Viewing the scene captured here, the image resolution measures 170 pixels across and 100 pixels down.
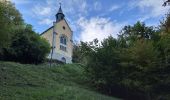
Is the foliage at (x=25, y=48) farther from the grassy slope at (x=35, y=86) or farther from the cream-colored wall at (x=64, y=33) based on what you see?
the cream-colored wall at (x=64, y=33)

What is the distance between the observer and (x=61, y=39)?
56438 millimetres

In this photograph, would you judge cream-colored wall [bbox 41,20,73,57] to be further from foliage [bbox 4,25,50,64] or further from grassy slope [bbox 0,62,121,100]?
grassy slope [bbox 0,62,121,100]

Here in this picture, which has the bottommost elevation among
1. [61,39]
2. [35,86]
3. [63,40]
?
[35,86]

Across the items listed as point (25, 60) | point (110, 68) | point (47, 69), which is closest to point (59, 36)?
point (25, 60)

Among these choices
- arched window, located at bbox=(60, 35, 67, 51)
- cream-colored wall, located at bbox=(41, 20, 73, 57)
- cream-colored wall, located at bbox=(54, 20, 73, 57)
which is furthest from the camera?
arched window, located at bbox=(60, 35, 67, 51)

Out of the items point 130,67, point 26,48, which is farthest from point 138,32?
point 26,48

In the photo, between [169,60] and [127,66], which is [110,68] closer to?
[127,66]

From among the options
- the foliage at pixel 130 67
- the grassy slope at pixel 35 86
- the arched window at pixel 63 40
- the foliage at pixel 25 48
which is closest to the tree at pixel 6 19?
the grassy slope at pixel 35 86

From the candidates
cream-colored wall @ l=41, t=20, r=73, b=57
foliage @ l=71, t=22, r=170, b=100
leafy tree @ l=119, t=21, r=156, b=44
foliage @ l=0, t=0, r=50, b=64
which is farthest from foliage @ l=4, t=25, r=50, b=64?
cream-colored wall @ l=41, t=20, r=73, b=57

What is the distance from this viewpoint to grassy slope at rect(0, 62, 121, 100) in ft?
64.3

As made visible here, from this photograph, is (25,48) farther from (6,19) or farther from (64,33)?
(64,33)

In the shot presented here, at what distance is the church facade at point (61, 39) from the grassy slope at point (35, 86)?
76.6 ft

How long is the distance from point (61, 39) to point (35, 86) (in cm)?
3410

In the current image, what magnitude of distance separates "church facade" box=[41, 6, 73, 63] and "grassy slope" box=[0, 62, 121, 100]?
23.4 m
